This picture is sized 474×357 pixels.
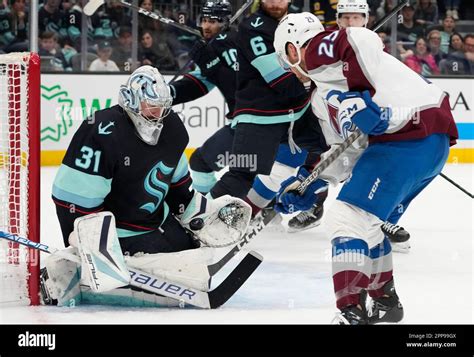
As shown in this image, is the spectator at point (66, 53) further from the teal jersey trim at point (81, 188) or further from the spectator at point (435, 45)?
the teal jersey trim at point (81, 188)

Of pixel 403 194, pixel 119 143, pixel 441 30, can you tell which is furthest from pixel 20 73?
pixel 441 30

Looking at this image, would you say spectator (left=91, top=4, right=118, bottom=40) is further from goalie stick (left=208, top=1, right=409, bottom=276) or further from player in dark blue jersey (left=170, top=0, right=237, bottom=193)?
goalie stick (left=208, top=1, right=409, bottom=276)

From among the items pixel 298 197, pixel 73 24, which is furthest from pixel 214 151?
pixel 73 24

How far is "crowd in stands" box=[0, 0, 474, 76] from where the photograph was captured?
7.40 metres

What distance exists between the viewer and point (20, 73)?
3.64 meters

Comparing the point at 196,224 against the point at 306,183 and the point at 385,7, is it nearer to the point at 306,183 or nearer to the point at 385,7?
the point at 306,183

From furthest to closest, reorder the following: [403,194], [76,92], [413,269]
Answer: [76,92] → [413,269] → [403,194]

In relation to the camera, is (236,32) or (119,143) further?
(236,32)

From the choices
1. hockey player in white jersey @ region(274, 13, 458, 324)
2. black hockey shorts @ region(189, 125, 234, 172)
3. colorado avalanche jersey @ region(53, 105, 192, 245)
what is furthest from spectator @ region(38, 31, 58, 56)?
hockey player in white jersey @ region(274, 13, 458, 324)

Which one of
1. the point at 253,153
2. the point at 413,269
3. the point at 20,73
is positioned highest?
the point at 20,73

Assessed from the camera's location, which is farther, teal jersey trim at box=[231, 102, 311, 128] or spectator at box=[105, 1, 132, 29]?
spectator at box=[105, 1, 132, 29]

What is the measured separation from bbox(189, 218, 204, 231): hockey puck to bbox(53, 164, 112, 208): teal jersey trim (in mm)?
424

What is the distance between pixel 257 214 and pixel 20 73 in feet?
5.09
